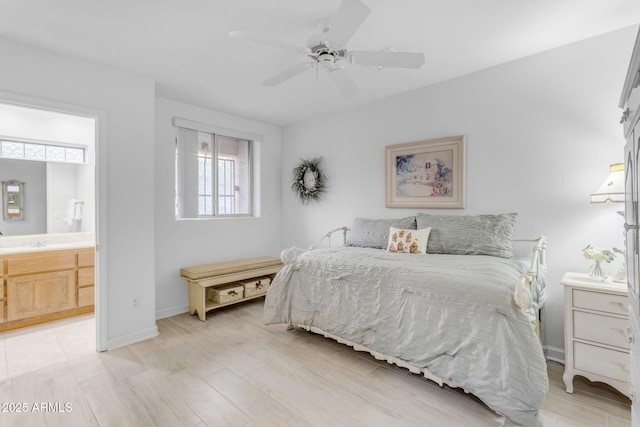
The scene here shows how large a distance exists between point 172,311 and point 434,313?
298 cm

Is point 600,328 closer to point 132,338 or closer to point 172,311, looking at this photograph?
point 132,338

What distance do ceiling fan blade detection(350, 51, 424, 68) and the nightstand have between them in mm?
1816

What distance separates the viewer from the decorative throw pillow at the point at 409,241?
2904mm

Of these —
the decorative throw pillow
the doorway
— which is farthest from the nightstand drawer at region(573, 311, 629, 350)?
the doorway

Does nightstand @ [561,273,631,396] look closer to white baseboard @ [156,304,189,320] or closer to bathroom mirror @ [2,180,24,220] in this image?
white baseboard @ [156,304,189,320]

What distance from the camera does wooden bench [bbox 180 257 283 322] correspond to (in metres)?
3.40

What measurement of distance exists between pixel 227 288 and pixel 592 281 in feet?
11.1

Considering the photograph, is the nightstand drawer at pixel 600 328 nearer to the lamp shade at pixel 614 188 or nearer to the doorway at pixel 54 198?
the lamp shade at pixel 614 188

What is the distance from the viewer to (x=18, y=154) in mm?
3529

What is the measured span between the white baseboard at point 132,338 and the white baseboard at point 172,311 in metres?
0.50

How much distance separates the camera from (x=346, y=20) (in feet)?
5.28

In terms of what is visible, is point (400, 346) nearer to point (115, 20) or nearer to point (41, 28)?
point (115, 20)

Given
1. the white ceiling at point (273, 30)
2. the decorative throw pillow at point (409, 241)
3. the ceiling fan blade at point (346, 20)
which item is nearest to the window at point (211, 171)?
the white ceiling at point (273, 30)

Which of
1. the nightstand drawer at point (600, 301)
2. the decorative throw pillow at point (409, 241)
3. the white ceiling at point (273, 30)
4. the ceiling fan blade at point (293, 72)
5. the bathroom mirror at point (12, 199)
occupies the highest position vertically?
A: the white ceiling at point (273, 30)
